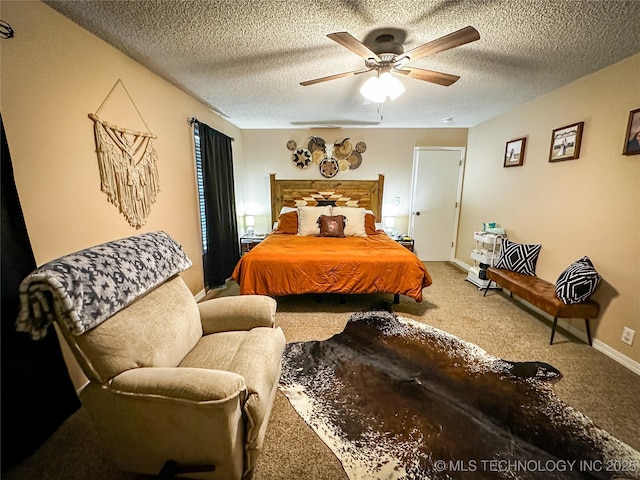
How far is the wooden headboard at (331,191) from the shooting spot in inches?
184

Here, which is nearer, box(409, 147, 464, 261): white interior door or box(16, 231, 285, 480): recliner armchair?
box(16, 231, 285, 480): recliner armchair

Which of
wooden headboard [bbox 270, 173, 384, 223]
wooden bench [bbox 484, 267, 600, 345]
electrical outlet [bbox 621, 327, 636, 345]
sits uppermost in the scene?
wooden headboard [bbox 270, 173, 384, 223]

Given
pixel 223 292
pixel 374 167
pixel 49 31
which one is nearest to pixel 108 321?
pixel 49 31

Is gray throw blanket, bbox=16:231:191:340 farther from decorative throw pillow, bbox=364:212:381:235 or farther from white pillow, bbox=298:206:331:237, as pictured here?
decorative throw pillow, bbox=364:212:381:235

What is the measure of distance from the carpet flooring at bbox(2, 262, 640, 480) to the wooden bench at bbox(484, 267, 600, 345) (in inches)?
8.2

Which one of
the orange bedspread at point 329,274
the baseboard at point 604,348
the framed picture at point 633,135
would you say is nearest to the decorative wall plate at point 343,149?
the orange bedspread at point 329,274

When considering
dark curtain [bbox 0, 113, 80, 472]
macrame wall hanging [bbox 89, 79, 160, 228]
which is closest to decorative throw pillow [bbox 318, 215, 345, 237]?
macrame wall hanging [bbox 89, 79, 160, 228]

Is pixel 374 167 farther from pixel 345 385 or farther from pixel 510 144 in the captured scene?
pixel 345 385

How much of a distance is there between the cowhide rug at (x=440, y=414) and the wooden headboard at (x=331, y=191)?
2.83m

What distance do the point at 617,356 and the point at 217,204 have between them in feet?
13.8

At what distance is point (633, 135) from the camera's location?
2.00 meters

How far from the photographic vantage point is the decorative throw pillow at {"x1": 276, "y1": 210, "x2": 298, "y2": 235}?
13.3 ft

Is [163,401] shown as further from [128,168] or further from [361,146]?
[361,146]

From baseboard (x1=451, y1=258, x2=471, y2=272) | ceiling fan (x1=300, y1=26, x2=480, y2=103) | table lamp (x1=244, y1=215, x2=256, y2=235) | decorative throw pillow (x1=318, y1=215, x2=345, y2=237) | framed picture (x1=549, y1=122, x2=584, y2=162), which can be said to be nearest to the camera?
ceiling fan (x1=300, y1=26, x2=480, y2=103)
